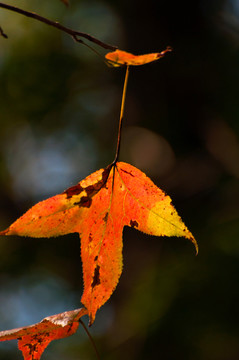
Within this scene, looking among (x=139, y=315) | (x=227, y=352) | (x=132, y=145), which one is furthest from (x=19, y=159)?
(x=227, y=352)

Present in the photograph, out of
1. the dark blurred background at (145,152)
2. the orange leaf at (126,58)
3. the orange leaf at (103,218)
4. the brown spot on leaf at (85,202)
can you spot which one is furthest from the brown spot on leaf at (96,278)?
the dark blurred background at (145,152)

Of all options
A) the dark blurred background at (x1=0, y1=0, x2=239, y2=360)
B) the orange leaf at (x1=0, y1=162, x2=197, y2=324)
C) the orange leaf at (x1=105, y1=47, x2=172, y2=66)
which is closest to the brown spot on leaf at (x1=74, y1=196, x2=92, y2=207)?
the orange leaf at (x1=0, y1=162, x2=197, y2=324)

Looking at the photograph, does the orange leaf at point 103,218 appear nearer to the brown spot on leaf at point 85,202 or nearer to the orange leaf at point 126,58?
the brown spot on leaf at point 85,202

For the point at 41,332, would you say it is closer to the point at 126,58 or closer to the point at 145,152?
the point at 126,58

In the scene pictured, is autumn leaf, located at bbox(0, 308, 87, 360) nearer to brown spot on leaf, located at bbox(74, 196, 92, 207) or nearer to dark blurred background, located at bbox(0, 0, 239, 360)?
brown spot on leaf, located at bbox(74, 196, 92, 207)

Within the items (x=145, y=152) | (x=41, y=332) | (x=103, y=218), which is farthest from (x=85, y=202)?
(x=145, y=152)

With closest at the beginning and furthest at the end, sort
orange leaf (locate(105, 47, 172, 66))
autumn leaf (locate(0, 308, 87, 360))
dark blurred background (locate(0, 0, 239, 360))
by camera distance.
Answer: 1. orange leaf (locate(105, 47, 172, 66))
2. autumn leaf (locate(0, 308, 87, 360))
3. dark blurred background (locate(0, 0, 239, 360))
